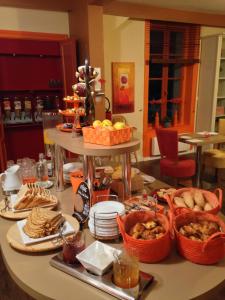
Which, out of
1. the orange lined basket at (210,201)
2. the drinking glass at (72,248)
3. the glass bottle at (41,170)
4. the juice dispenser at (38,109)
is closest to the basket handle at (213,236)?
the orange lined basket at (210,201)

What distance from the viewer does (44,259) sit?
1208mm

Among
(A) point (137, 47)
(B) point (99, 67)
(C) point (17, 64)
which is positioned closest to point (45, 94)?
(C) point (17, 64)

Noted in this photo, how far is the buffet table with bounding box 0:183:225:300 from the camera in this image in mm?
996

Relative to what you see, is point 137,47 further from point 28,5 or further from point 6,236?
point 6,236

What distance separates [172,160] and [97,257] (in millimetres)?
2752

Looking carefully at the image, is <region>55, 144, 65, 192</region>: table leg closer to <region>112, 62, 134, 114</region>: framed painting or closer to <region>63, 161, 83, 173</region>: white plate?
<region>63, 161, 83, 173</region>: white plate

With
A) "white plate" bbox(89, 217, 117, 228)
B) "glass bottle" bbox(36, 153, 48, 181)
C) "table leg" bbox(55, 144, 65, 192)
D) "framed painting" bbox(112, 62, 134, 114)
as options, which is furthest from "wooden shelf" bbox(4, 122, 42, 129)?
"white plate" bbox(89, 217, 117, 228)

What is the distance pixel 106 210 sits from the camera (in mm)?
1364

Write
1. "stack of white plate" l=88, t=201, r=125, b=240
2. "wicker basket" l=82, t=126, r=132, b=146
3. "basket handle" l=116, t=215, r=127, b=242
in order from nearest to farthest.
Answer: "basket handle" l=116, t=215, r=127, b=242 → "stack of white plate" l=88, t=201, r=125, b=240 → "wicker basket" l=82, t=126, r=132, b=146

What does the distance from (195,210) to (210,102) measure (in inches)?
189

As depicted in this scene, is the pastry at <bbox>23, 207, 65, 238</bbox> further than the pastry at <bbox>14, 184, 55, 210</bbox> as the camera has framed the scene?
No

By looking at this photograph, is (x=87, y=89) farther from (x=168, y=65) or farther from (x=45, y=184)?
(x=168, y=65)

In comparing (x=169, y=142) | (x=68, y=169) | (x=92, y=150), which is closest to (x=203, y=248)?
(x=92, y=150)

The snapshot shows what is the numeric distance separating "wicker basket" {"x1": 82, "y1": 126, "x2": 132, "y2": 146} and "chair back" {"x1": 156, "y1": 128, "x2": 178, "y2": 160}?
85.0 inches
